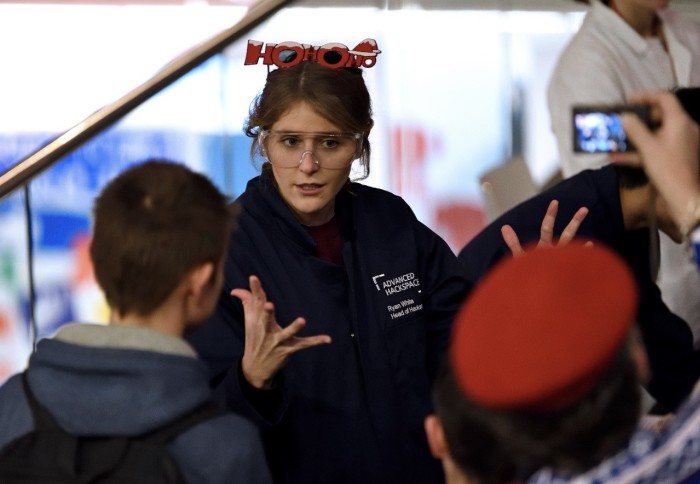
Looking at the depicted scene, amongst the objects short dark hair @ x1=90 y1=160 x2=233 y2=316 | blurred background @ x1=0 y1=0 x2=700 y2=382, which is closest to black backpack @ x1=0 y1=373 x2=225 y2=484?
short dark hair @ x1=90 y1=160 x2=233 y2=316

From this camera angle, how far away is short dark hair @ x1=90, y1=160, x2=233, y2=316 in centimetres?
208

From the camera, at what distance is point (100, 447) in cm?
201

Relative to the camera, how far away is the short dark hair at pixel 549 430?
1.57m

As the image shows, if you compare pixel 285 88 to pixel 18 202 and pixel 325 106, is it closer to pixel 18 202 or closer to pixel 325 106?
pixel 325 106

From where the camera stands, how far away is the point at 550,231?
3.17 m

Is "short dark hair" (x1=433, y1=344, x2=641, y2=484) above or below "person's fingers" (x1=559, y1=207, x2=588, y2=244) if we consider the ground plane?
above

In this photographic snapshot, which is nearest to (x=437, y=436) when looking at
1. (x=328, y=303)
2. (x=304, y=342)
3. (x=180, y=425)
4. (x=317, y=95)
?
(x=180, y=425)

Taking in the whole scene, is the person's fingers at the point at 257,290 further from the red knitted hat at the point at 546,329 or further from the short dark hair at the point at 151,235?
the red knitted hat at the point at 546,329

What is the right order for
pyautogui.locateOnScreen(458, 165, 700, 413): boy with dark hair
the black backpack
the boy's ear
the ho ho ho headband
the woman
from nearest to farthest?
the boy's ear < the black backpack < the woman < the ho ho ho headband < pyautogui.locateOnScreen(458, 165, 700, 413): boy with dark hair

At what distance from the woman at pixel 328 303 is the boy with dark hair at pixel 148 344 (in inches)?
20.1

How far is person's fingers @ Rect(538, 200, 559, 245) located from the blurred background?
14.3ft

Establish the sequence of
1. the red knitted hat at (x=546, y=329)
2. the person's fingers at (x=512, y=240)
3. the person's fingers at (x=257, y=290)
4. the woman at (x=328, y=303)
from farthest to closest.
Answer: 1. the person's fingers at (x=512, y=240)
2. the woman at (x=328, y=303)
3. the person's fingers at (x=257, y=290)
4. the red knitted hat at (x=546, y=329)

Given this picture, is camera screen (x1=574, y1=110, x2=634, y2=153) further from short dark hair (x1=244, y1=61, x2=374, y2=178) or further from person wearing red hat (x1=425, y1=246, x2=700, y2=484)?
person wearing red hat (x1=425, y1=246, x2=700, y2=484)

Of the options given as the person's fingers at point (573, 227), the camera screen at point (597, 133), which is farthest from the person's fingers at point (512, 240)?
the camera screen at point (597, 133)
